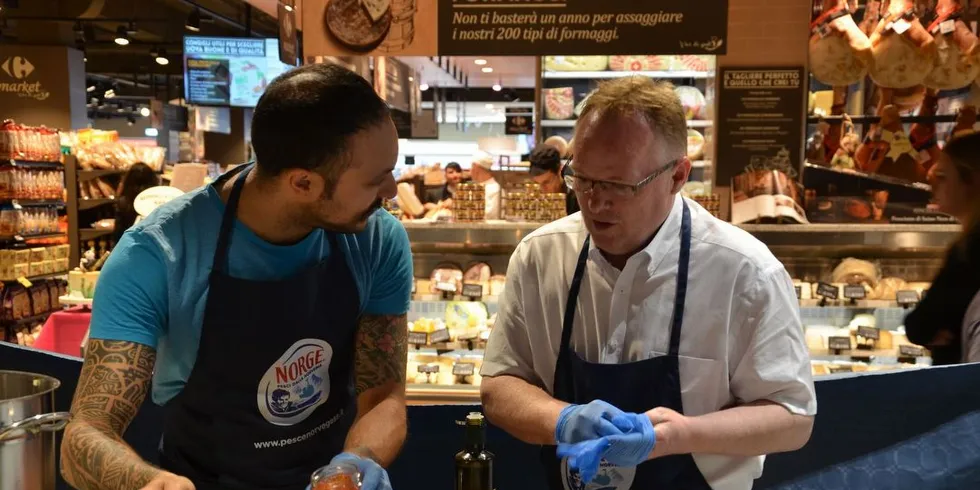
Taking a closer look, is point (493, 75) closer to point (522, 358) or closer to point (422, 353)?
point (422, 353)

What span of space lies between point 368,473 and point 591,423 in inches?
18.4

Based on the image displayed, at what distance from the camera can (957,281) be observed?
316cm

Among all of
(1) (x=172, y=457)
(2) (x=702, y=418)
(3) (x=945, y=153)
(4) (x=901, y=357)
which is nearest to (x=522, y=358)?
(2) (x=702, y=418)

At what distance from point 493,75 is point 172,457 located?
19.6 meters

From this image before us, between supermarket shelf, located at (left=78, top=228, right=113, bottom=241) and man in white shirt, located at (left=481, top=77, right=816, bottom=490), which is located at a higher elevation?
man in white shirt, located at (left=481, top=77, right=816, bottom=490)

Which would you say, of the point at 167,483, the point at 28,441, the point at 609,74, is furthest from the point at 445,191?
the point at 167,483

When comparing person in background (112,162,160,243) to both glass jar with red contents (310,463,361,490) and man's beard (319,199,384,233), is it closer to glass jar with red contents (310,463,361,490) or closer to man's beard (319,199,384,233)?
man's beard (319,199,384,233)

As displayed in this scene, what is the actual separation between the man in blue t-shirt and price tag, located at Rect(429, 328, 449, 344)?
6.61 feet

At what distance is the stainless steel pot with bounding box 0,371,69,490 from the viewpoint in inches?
67.0

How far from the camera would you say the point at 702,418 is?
1.79 meters

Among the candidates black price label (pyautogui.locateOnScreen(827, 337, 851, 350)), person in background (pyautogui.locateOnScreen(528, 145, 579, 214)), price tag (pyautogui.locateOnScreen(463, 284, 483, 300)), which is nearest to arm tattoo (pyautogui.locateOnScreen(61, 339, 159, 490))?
price tag (pyautogui.locateOnScreen(463, 284, 483, 300))

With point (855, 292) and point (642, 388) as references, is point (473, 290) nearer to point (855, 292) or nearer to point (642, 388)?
point (855, 292)

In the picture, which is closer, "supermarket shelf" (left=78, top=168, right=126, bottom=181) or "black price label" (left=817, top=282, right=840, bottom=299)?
"black price label" (left=817, top=282, right=840, bottom=299)

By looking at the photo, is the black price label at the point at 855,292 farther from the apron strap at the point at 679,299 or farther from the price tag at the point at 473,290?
the apron strap at the point at 679,299
